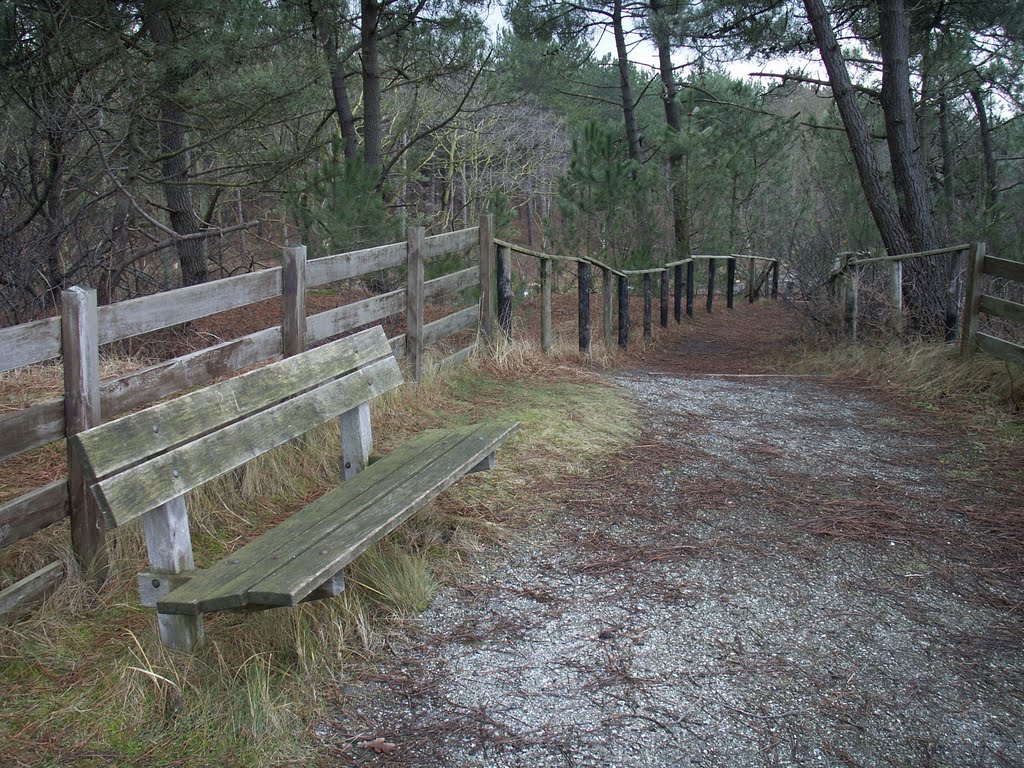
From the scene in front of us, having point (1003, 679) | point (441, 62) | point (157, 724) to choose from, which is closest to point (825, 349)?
point (441, 62)

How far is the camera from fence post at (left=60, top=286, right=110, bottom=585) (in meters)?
3.41

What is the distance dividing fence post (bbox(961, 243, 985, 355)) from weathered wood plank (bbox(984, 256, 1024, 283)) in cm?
6

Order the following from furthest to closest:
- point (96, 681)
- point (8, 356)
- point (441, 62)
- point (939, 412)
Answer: point (441, 62) → point (939, 412) → point (8, 356) → point (96, 681)

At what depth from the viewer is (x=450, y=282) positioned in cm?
764

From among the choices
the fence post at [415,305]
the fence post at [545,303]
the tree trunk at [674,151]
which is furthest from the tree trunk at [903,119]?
the tree trunk at [674,151]

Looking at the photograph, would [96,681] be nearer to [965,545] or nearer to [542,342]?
[965,545]

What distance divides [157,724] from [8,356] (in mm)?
1457

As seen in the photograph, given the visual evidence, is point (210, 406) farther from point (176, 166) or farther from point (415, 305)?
point (176, 166)

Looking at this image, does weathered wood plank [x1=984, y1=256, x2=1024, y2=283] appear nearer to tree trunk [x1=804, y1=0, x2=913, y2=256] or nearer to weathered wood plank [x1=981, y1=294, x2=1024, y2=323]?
weathered wood plank [x1=981, y1=294, x2=1024, y2=323]

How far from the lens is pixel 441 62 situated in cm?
1202

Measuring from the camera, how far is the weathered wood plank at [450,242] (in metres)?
7.23

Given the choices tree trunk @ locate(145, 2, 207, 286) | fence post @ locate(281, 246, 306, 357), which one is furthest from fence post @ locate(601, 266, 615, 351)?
fence post @ locate(281, 246, 306, 357)

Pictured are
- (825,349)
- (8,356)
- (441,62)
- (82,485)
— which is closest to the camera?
(8,356)

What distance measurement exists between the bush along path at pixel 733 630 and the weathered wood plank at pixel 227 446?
0.89 m
